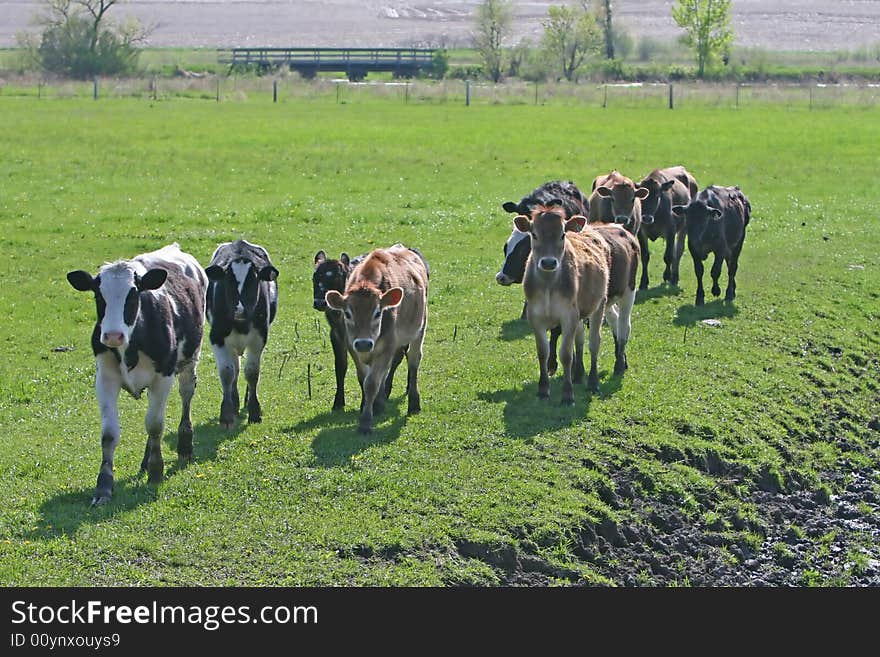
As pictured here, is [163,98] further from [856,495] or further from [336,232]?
[856,495]

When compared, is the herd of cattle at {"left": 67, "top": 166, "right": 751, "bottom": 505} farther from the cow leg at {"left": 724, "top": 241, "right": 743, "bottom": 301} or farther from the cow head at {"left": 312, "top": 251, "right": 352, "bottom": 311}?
the cow leg at {"left": 724, "top": 241, "right": 743, "bottom": 301}

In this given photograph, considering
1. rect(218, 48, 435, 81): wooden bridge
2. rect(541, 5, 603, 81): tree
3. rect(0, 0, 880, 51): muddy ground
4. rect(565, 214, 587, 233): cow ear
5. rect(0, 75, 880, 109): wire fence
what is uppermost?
rect(0, 0, 880, 51): muddy ground

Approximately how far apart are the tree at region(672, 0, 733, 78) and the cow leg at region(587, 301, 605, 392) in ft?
283

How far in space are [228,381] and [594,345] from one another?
14.1ft

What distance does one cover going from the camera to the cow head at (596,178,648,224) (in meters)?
20.0

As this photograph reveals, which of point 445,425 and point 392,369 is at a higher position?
point 392,369

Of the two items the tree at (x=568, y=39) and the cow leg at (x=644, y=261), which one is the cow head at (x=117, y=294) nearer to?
the cow leg at (x=644, y=261)

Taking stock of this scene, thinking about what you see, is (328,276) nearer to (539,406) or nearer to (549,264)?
(549,264)

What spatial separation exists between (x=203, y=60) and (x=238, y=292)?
9217cm

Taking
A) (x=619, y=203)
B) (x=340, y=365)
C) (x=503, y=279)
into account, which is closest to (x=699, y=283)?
(x=619, y=203)

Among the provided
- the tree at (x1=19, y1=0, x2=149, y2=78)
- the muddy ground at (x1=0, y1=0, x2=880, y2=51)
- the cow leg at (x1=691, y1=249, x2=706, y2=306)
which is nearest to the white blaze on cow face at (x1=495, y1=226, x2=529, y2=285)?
the cow leg at (x1=691, y1=249, x2=706, y2=306)

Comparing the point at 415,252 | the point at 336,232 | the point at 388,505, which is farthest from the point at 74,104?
the point at 388,505

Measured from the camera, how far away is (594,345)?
14984mm

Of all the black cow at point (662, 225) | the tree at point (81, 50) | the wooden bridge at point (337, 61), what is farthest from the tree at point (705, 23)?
the black cow at point (662, 225)
